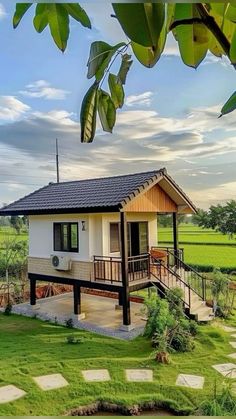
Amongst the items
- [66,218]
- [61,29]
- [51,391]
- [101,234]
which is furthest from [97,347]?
[61,29]

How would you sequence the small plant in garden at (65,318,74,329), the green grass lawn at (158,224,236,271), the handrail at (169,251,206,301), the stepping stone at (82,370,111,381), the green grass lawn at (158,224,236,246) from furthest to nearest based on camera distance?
1. the green grass lawn at (158,224,236,271)
2. the green grass lawn at (158,224,236,246)
3. the handrail at (169,251,206,301)
4. the small plant in garden at (65,318,74,329)
5. the stepping stone at (82,370,111,381)

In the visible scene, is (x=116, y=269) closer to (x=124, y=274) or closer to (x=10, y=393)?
(x=124, y=274)

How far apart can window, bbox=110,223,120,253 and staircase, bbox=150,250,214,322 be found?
66 centimetres

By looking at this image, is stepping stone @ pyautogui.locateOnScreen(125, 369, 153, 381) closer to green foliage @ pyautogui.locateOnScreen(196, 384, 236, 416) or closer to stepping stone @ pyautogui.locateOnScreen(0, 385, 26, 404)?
green foliage @ pyautogui.locateOnScreen(196, 384, 236, 416)

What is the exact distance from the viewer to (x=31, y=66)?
3.43 metres

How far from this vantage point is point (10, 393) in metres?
3.29

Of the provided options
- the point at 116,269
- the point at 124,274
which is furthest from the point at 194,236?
the point at 124,274

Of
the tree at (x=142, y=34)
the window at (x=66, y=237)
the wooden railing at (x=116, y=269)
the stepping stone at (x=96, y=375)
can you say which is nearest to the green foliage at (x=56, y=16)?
the tree at (x=142, y=34)

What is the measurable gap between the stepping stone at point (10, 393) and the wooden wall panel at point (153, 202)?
9.43 feet

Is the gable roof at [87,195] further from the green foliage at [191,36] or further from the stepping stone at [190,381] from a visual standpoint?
the green foliage at [191,36]

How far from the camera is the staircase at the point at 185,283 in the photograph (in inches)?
224

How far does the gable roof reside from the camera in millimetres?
5652

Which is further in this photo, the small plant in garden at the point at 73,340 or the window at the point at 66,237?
the window at the point at 66,237

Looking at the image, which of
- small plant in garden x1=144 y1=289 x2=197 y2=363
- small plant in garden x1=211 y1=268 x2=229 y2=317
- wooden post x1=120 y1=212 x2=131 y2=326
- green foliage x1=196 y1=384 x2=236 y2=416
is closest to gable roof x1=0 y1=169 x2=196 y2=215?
wooden post x1=120 y1=212 x2=131 y2=326
